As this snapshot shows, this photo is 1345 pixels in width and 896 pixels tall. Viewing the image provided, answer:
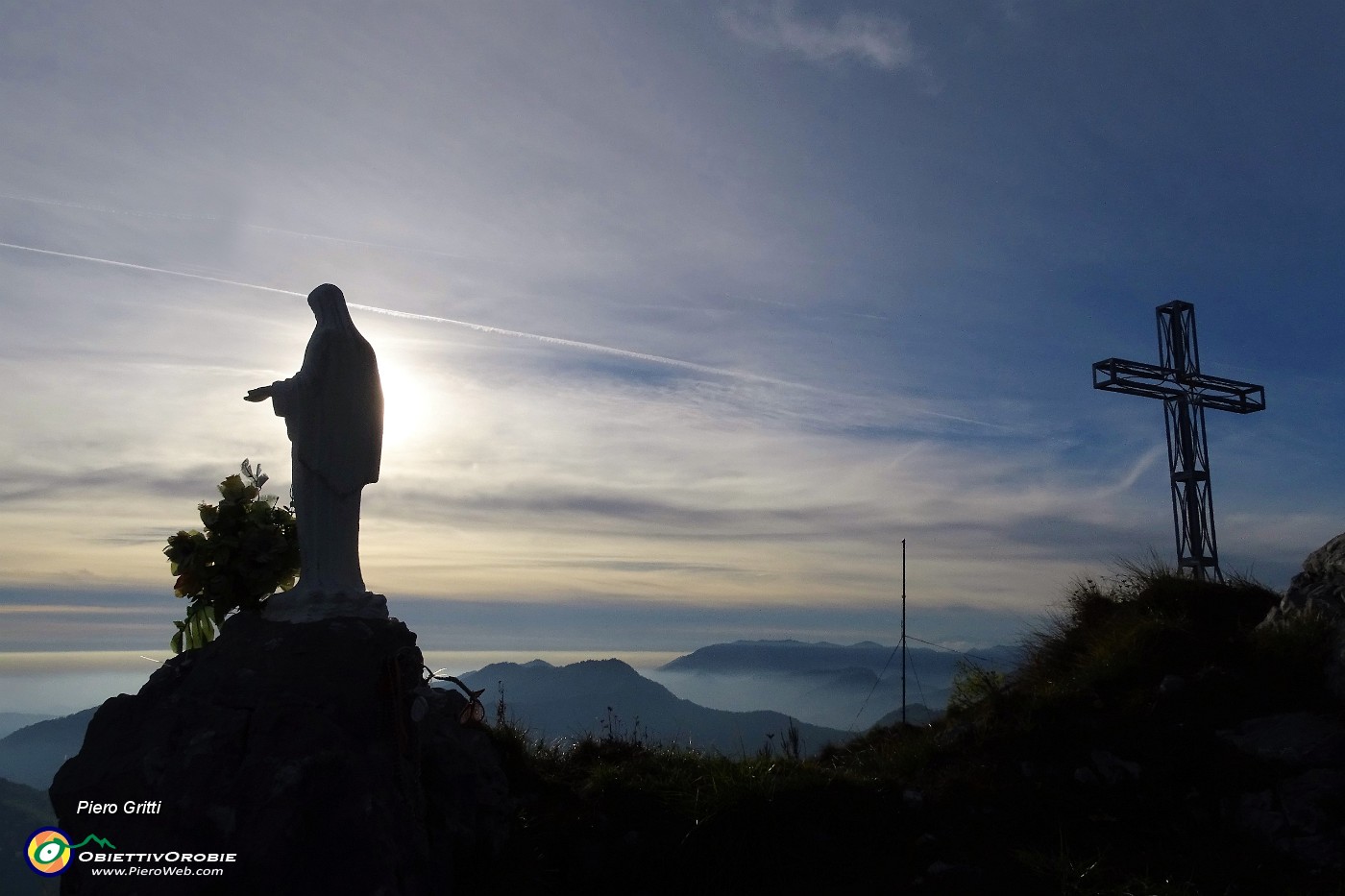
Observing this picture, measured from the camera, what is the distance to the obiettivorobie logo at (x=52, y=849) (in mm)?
6789

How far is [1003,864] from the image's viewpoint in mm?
8672

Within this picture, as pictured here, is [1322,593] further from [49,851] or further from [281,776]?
[49,851]

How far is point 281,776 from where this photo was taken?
22.1 feet

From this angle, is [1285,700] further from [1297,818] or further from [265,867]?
[265,867]

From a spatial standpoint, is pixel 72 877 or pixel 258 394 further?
pixel 258 394

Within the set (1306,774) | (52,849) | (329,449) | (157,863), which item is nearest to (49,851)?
(52,849)

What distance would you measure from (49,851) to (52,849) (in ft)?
0.08

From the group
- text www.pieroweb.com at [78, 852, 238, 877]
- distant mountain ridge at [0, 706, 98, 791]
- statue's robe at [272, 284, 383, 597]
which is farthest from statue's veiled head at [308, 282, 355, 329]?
distant mountain ridge at [0, 706, 98, 791]

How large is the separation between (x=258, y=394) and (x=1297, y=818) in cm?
1085

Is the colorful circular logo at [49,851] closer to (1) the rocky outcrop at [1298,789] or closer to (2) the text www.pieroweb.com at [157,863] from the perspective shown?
(2) the text www.pieroweb.com at [157,863]

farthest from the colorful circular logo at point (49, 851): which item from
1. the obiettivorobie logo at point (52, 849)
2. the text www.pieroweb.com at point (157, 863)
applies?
the text www.pieroweb.com at point (157, 863)

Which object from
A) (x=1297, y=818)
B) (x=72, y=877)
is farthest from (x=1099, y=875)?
(x=72, y=877)

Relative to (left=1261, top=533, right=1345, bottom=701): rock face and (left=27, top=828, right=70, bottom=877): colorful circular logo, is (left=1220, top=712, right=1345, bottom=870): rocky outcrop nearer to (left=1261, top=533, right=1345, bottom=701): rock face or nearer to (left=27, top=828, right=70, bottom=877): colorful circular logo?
(left=1261, top=533, right=1345, bottom=701): rock face

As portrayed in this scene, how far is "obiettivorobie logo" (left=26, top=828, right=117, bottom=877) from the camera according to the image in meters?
6.79
